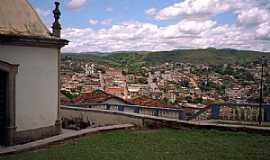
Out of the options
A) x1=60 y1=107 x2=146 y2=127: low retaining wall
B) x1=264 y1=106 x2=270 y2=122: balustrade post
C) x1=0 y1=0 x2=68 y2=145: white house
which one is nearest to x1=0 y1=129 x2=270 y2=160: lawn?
x1=60 y1=107 x2=146 y2=127: low retaining wall

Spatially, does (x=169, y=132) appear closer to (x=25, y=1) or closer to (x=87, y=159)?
(x=87, y=159)

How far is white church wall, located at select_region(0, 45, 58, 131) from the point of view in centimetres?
981

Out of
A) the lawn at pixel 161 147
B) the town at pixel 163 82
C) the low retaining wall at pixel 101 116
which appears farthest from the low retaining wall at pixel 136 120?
the town at pixel 163 82

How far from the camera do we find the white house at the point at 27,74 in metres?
9.62

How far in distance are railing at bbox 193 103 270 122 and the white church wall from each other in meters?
5.73

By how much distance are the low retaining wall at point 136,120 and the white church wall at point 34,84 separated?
5.81ft

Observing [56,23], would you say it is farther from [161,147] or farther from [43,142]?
[161,147]

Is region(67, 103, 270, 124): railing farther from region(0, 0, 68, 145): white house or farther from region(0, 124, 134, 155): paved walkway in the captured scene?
region(0, 0, 68, 145): white house

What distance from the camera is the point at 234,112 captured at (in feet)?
43.3

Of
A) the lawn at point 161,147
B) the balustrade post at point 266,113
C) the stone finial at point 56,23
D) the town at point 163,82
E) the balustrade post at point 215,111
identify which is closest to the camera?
the lawn at point 161,147

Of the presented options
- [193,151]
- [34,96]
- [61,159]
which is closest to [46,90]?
[34,96]

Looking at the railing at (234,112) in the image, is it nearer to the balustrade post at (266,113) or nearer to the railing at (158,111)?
the balustrade post at (266,113)

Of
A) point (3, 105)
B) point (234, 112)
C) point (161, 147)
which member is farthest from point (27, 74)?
point (234, 112)

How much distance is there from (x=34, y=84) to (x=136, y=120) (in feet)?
10.6
